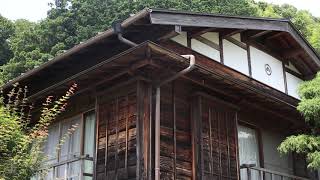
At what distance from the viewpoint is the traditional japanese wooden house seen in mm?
9758

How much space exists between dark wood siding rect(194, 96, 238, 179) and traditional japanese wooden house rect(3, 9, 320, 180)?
24 millimetres

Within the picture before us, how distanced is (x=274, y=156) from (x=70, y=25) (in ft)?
72.8

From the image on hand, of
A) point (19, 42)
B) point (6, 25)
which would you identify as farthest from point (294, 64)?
point (6, 25)

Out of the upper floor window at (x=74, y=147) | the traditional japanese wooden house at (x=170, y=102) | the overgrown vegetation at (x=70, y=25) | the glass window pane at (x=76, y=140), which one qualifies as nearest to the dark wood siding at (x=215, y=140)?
the traditional japanese wooden house at (x=170, y=102)

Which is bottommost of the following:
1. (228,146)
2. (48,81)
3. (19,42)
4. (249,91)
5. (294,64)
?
(228,146)

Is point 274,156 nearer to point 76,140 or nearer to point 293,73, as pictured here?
point 293,73

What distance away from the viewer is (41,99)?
11922 millimetres

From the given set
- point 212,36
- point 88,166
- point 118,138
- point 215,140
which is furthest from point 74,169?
point 212,36

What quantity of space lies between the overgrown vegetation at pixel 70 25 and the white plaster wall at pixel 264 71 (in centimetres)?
1687

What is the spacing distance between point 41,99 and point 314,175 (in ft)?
27.3

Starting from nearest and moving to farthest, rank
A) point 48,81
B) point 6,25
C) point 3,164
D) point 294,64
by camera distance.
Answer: point 3,164 < point 48,81 < point 294,64 < point 6,25

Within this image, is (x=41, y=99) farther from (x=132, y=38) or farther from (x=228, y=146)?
(x=228, y=146)

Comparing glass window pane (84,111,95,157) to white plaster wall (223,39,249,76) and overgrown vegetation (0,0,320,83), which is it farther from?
overgrown vegetation (0,0,320,83)

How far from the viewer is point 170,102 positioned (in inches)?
414
